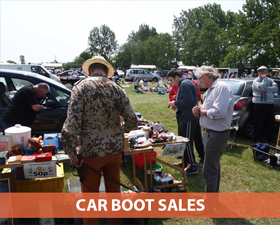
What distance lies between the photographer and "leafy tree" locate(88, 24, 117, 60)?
244 feet

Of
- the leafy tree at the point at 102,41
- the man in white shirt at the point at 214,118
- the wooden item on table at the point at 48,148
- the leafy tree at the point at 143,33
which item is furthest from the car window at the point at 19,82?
the leafy tree at the point at 143,33

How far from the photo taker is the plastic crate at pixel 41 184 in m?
2.62

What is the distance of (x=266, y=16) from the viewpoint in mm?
32281

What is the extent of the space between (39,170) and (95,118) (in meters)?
1.15

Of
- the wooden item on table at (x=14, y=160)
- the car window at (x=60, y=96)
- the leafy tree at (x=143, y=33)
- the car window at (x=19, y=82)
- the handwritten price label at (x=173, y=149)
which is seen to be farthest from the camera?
the leafy tree at (x=143, y=33)

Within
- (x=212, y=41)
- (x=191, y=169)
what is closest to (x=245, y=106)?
(x=191, y=169)

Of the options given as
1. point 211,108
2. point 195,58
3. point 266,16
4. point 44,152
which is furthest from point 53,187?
point 195,58

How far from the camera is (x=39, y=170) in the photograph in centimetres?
257

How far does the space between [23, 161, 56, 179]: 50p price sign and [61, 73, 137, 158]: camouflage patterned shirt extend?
2.40 feet

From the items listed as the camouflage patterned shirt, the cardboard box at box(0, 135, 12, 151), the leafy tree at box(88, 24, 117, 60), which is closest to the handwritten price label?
the camouflage patterned shirt

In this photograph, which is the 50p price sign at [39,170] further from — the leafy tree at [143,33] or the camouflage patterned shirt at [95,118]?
the leafy tree at [143,33]

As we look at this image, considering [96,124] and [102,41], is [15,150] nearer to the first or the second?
[96,124]

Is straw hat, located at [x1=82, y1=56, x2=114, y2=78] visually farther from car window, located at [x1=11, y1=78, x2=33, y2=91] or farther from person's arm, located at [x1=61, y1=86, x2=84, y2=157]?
car window, located at [x1=11, y1=78, x2=33, y2=91]

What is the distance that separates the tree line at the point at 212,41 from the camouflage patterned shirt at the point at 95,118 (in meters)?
34.4
